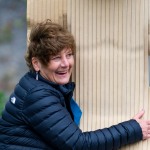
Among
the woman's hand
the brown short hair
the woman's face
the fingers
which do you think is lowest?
the woman's hand

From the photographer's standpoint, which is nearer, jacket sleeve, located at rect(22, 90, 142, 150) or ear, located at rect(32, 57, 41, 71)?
jacket sleeve, located at rect(22, 90, 142, 150)

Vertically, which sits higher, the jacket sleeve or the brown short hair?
the brown short hair

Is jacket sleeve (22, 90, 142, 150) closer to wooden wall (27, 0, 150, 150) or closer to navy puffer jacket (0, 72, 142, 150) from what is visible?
navy puffer jacket (0, 72, 142, 150)

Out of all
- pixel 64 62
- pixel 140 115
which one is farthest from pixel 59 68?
pixel 140 115

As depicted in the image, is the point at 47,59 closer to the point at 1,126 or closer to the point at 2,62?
the point at 1,126

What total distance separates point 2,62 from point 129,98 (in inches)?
55.3

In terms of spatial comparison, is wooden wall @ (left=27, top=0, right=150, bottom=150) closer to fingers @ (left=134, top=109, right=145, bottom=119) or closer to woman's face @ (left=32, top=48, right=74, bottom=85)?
fingers @ (left=134, top=109, right=145, bottom=119)

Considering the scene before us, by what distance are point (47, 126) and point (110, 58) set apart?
47cm

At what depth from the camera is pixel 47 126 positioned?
195cm

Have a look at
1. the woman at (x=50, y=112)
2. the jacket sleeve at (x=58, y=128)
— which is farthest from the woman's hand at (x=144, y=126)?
the jacket sleeve at (x=58, y=128)

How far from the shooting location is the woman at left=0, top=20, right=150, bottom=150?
1.95 metres

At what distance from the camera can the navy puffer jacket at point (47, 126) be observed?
1947 mm

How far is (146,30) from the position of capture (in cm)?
218

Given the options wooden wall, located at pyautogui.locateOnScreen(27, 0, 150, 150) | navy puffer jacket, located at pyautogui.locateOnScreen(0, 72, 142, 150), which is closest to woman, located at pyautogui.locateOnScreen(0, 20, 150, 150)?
navy puffer jacket, located at pyautogui.locateOnScreen(0, 72, 142, 150)
